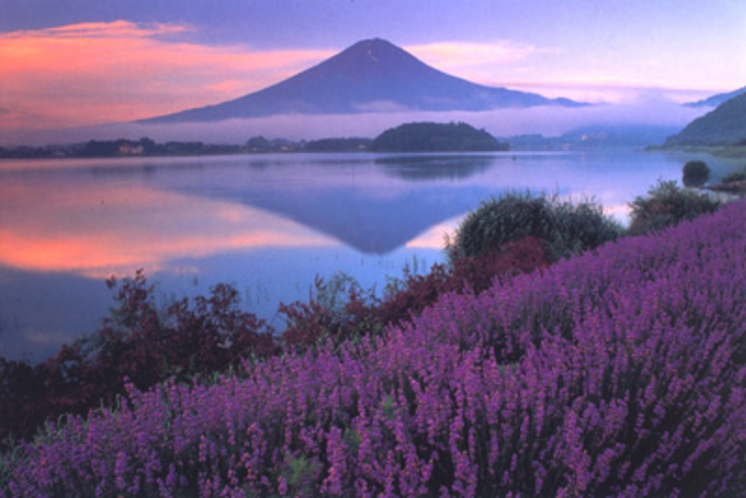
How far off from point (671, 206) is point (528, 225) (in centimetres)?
486

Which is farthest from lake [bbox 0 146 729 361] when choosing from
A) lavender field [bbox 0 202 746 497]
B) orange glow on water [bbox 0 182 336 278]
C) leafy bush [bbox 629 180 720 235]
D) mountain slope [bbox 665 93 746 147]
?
mountain slope [bbox 665 93 746 147]

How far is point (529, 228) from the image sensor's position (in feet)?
39.5

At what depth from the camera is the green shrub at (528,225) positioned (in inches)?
478

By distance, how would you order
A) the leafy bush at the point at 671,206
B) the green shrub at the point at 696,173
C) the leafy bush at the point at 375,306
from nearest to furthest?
the leafy bush at the point at 375,306 < the leafy bush at the point at 671,206 < the green shrub at the point at 696,173

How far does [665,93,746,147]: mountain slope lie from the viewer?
301 feet

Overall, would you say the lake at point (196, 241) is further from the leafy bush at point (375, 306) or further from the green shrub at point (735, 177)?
the green shrub at point (735, 177)

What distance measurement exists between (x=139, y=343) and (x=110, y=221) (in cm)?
1669

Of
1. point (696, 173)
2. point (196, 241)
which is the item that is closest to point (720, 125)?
point (696, 173)

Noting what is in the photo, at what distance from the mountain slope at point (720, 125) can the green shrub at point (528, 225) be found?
82.2 m

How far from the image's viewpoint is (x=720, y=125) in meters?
99.1

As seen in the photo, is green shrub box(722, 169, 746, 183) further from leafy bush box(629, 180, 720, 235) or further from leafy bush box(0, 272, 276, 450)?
leafy bush box(0, 272, 276, 450)

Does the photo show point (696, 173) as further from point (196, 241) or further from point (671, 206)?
point (196, 241)

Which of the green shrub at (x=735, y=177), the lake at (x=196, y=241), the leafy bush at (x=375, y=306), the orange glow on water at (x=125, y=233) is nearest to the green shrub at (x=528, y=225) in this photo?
the lake at (x=196, y=241)

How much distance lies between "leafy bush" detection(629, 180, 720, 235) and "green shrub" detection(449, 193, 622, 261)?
2.19m
